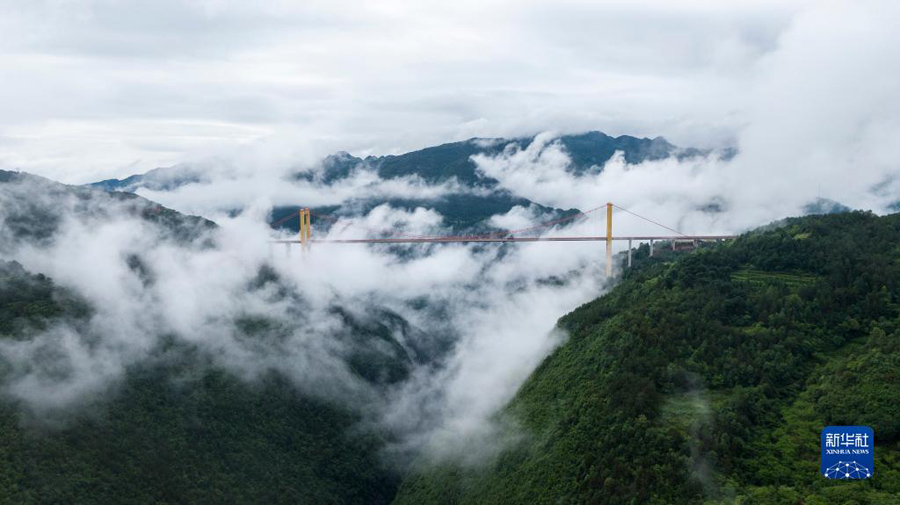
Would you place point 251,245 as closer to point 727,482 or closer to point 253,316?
point 253,316

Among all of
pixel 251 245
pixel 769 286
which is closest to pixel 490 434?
pixel 769 286

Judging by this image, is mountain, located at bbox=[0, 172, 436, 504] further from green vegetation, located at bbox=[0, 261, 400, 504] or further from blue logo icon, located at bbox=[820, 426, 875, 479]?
blue logo icon, located at bbox=[820, 426, 875, 479]

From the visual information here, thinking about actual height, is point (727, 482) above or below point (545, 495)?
above

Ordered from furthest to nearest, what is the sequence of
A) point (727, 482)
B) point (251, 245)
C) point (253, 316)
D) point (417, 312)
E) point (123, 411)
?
point (417, 312) < point (251, 245) < point (253, 316) < point (123, 411) < point (727, 482)

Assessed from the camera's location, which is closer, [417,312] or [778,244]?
[778,244]

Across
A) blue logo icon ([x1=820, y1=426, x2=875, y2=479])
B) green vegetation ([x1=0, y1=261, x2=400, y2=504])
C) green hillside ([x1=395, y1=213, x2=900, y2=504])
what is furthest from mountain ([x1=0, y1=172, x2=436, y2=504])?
blue logo icon ([x1=820, y1=426, x2=875, y2=479])
